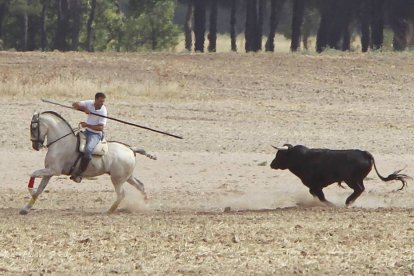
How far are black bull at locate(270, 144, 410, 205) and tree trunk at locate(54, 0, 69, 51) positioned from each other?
37424mm

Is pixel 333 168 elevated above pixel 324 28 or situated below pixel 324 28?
above

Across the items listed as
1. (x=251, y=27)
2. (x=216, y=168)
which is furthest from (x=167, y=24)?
(x=216, y=168)

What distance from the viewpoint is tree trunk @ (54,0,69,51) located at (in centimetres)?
5824

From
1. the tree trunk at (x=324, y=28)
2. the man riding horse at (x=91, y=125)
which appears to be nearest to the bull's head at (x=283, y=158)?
the man riding horse at (x=91, y=125)

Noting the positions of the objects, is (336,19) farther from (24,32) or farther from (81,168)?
(81,168)

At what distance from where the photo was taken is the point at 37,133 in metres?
19.5

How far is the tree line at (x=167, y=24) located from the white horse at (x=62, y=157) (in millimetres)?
33756

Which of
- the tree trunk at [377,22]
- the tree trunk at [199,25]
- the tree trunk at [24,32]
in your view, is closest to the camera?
the tree trunk at [377,22]

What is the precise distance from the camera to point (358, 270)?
1407cm

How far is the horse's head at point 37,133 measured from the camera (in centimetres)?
1950

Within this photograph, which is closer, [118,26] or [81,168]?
[81,168]

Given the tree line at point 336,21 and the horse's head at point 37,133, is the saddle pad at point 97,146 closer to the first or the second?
the horse's head at point 37,133

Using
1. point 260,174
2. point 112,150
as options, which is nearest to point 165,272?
point 112,150

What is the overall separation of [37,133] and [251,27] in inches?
1569
